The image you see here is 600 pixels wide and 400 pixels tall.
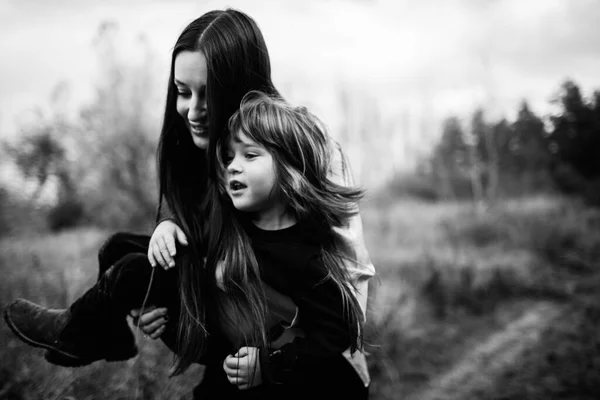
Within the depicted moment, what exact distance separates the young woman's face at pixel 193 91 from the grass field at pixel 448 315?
1.08 m

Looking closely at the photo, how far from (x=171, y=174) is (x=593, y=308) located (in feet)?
21.3

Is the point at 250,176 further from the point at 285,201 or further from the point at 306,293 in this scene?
the point at 306,293

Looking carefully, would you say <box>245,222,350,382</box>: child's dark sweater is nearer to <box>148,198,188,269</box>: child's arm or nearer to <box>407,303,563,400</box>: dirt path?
<box>148,198,188,269</box>: child's arm

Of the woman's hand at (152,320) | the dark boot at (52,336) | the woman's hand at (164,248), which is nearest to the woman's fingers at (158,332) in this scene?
the woman's hand at (152,320)

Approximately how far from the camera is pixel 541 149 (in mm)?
11211

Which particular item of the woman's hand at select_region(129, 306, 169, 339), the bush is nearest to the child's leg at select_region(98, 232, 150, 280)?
the woman's hand at select_region(129, 306, 169, 339)

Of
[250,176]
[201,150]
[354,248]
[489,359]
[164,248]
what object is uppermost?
[201,150]

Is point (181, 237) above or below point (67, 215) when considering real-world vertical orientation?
above

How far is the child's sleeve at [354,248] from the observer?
5.58ft

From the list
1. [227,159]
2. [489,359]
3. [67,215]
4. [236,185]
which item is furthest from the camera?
[67,215]

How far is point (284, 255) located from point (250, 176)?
0.30 meters

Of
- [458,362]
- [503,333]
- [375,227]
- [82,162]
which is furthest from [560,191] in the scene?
[82,162]

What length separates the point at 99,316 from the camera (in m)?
1.63

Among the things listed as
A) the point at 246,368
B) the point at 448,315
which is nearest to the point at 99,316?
the point at 246,368
